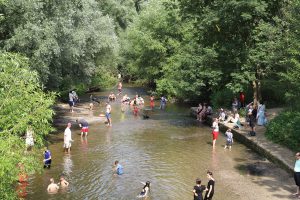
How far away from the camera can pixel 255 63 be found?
27797 mm

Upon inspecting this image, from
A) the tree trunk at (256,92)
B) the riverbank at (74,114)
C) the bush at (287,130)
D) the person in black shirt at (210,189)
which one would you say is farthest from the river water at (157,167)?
the tree trunk at (256,92)

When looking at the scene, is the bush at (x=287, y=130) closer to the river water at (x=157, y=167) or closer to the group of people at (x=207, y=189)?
the river water at (x=157, y=167)

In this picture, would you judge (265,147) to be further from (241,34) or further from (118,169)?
(241,34)

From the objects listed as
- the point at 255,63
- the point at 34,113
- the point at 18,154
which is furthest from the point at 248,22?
the point at 18,154

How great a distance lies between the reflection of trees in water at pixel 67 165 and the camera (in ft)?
63.5

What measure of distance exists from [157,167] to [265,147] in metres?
6.20

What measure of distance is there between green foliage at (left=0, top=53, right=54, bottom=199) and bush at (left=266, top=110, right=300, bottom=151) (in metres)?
13.6

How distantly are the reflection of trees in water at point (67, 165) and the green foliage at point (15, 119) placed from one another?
6565 millimetres

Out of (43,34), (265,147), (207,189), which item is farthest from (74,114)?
(207,189)

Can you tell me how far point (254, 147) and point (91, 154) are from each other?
9153mm

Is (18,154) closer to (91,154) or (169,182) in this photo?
(169,182)

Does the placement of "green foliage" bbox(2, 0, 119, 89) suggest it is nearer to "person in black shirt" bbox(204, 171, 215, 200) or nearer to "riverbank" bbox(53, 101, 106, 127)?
"riverbank" bbox(53, 101, 106, 127)

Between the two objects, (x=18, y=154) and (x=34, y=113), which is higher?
(x=34, y=113)

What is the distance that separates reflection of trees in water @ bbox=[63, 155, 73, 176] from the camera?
19362 mm
